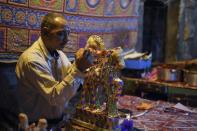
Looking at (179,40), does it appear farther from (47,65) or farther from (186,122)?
(47,65)

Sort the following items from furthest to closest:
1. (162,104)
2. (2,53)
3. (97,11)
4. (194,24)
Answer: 1. (194,24)
2. (97,11)
3. (162,104)
4. (2,53)

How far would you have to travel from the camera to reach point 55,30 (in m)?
2.18

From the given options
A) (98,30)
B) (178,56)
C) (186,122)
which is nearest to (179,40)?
(178,56)

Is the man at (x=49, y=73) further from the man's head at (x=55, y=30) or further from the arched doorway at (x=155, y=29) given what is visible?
the arched doorway at (x=155, y=29)

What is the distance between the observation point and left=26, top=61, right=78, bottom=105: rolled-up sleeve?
1.98 metres

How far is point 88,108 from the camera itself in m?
2.03

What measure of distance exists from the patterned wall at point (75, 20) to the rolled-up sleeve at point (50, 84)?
0.93 meters

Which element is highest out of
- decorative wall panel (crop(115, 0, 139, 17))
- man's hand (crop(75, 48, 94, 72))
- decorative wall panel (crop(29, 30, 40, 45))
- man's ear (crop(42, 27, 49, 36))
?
decorative wall panel (crop(115, 0, 139, 17))

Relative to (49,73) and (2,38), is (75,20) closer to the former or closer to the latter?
(2,38)

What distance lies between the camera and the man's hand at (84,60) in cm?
189

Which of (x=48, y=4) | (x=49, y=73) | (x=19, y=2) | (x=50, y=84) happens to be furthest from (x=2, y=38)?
(x=50, y=84)

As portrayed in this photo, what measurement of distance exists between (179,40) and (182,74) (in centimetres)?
145

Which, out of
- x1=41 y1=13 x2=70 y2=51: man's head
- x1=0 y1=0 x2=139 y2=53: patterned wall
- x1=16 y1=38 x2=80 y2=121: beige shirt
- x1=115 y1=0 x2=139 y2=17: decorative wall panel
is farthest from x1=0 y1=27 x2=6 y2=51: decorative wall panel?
x1=115 y1=0 x2=139 y2=17: decorative wall panel

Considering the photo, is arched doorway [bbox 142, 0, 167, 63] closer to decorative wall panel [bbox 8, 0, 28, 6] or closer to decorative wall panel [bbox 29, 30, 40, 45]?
decorative wall panel [bbox 29, 30, 40, 45]
